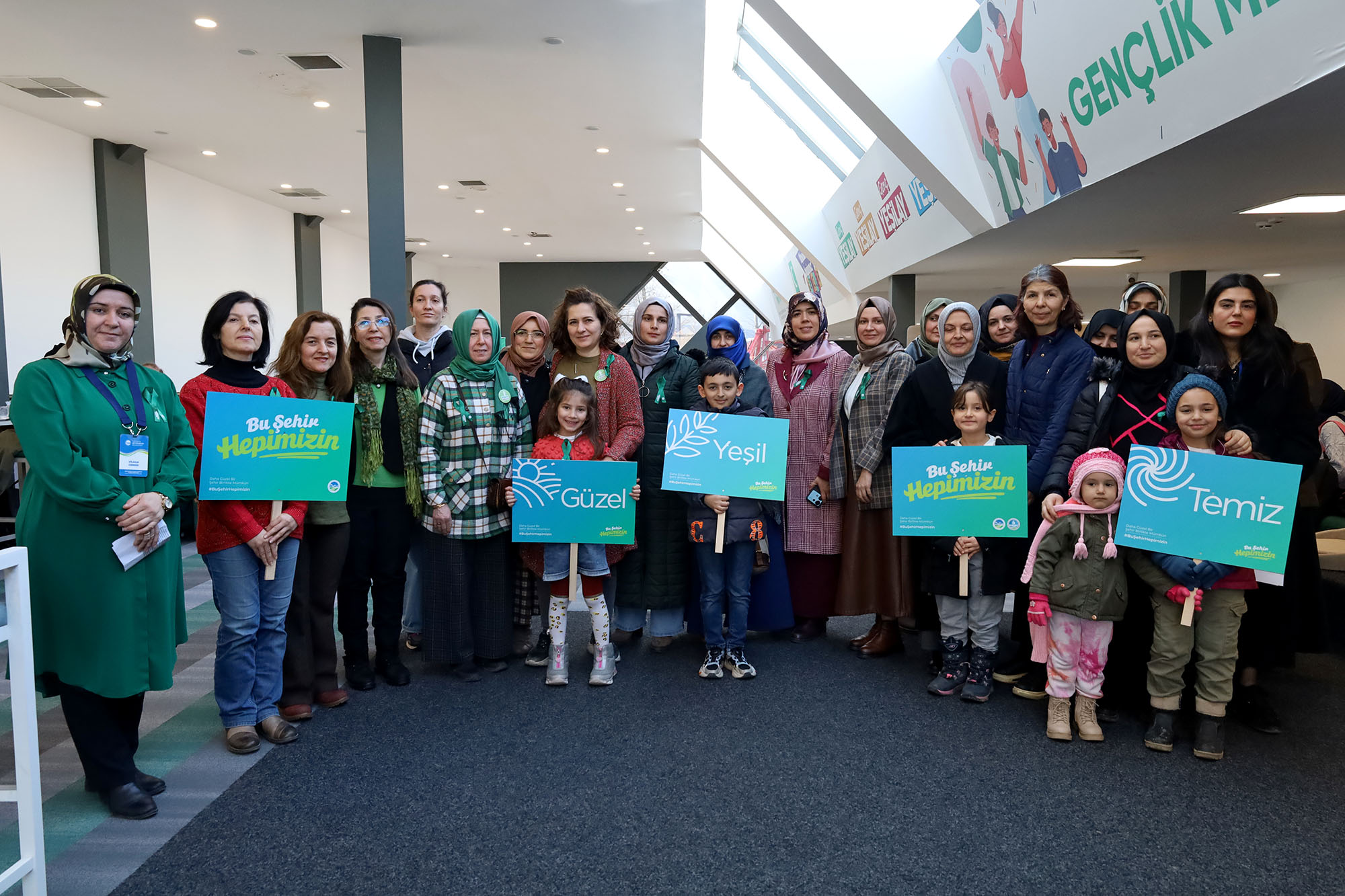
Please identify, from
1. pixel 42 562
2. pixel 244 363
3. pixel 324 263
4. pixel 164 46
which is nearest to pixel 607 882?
pixel 42 562

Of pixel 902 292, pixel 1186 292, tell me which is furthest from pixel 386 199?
pixel 1186 292

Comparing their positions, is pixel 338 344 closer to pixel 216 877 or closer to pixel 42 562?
pixel 42 562

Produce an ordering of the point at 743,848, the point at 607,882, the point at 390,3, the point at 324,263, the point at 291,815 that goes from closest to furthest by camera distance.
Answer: the point at 607,882, the point at 743,848, the point at 291,815, the point at 390,3, the point at 324,263

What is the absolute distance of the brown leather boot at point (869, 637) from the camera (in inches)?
148

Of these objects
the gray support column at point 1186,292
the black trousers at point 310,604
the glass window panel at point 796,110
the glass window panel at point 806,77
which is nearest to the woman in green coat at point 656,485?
the black trousers at point 310,604

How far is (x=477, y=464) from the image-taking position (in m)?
3.25

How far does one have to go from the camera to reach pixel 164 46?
6.27 metres

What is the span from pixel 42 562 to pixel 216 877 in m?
0.96

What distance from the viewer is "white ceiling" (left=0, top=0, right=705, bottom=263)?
573 centimetres

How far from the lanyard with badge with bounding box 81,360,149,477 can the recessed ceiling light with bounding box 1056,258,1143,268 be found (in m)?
8.95

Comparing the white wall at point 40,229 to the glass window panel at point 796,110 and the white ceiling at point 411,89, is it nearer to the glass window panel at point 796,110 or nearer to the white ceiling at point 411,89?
the white ceiling at point 411,89

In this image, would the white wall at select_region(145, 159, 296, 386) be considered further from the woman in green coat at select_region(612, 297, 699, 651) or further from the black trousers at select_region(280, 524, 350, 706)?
the woman in green coat at select_region(612, 297, 699, 651)

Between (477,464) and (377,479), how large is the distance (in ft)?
1.24

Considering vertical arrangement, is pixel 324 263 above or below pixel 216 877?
above
